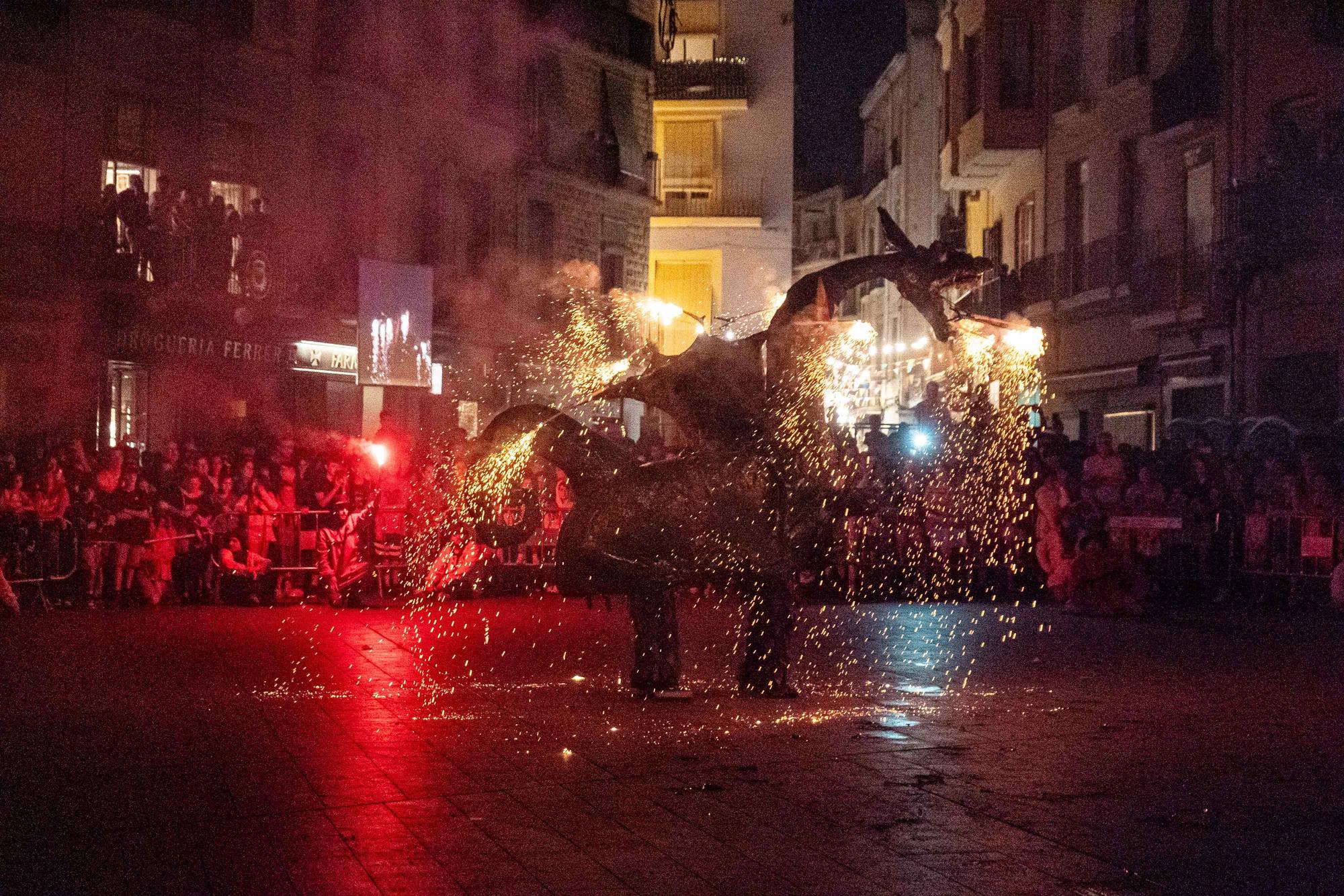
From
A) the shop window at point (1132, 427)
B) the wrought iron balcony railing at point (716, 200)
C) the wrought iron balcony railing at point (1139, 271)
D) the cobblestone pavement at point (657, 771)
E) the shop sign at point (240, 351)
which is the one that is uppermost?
the wrought iron balcony railing at point (716, 200)

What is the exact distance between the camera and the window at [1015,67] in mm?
29422

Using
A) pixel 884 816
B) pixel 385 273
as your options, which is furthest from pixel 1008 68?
pixel 884 816

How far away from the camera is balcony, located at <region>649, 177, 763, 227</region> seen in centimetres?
3931

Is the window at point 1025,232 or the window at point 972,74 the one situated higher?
the window at point 972,74

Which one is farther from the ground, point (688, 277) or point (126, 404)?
point (688, 277)

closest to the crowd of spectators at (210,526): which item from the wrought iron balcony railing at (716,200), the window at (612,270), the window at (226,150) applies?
the window at (226,150)

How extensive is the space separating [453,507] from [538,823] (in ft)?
31.2

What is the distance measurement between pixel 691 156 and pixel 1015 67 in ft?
39.3

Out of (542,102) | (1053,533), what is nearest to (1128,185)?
(542,102)

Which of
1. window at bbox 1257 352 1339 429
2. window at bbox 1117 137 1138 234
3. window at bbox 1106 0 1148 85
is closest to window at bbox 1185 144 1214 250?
window at bbox 1117 137 1138 234

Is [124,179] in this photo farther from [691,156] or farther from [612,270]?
[691,156]

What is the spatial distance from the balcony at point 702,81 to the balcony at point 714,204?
2163 mm

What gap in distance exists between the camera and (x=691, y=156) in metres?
39.8

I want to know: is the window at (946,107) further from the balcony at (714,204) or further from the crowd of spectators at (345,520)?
the crowd of spectators at (345,520)
